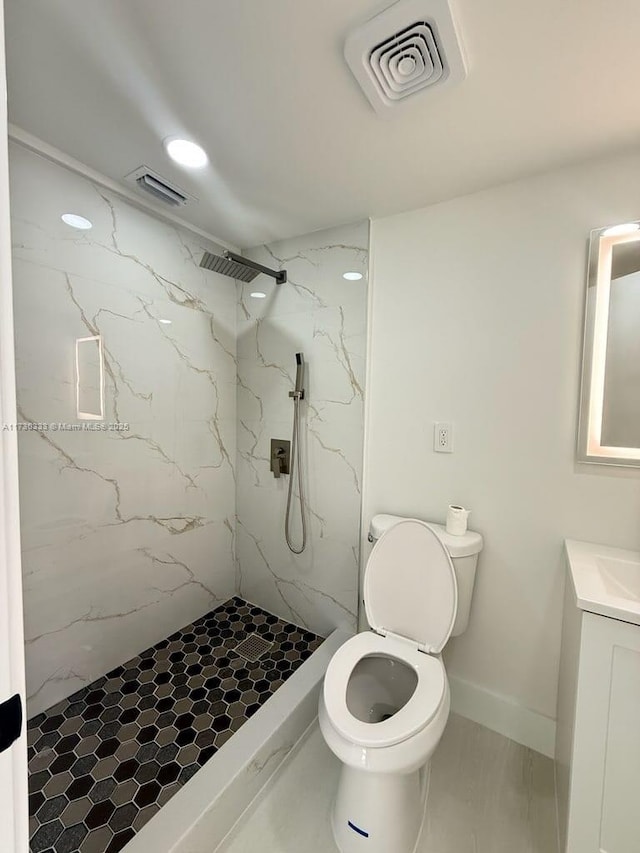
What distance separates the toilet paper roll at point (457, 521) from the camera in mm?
1547

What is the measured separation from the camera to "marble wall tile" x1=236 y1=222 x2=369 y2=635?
1.92 m

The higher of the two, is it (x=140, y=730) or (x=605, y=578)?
(x=605, y=578)

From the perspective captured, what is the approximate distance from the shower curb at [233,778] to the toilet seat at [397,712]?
14.7 inches

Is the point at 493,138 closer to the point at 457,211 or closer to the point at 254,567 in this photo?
the point at 457,211

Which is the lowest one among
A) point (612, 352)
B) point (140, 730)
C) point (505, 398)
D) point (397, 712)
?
point (140, 730)

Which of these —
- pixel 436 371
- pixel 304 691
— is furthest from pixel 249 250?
pixel 304 691

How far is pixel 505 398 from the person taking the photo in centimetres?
154

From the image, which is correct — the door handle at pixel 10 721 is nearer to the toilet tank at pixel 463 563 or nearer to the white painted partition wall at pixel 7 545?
the white painted partition wall at pixel 7 545

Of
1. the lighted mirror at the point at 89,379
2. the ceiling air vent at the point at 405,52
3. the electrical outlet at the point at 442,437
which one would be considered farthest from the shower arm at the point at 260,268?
the electrical outlet at the point at 442,437

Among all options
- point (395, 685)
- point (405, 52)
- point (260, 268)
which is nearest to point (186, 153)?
point (260, 268)

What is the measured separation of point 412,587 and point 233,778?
2.83 ft

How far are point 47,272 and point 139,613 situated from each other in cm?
160

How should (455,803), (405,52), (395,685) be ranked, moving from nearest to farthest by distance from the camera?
(405,52)
(455,803)
(395,685)

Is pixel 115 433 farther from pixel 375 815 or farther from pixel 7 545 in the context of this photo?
pixel 375 815
